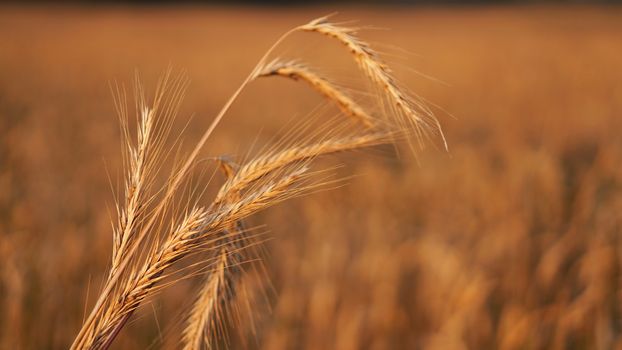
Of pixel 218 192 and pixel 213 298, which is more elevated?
pixel 218 192

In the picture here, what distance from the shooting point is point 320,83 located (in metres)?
1.05

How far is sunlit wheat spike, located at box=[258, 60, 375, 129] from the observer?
976 millimetres

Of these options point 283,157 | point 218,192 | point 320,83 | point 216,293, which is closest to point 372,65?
point 320,83

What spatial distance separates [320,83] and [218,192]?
329 mm

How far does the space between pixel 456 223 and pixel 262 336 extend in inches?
67.5

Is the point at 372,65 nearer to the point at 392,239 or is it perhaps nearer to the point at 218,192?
the point at 218,192

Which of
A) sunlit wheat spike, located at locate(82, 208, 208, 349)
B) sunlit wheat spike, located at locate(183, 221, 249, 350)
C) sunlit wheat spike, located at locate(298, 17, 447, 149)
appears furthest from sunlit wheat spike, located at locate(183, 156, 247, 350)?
sunlit wheat spike, located at locate(298, 17, 447, 149)

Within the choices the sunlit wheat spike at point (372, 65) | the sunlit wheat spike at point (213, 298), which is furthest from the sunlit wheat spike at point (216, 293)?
the sunlit wheat spike at point (372, 65)

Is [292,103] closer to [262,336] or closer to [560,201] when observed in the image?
[560,201]

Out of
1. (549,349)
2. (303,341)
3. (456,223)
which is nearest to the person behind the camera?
(549,349)

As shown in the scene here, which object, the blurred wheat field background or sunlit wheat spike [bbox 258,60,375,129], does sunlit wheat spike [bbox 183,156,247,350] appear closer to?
the blurred wheat field background

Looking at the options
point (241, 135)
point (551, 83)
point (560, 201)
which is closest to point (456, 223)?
point (560, 201)

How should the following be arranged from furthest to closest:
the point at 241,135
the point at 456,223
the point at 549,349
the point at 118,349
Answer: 1. the point at 241,135
2. the point at 456,223
3. the point at 549,349
4. the point at 118,349

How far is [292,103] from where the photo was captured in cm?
857
